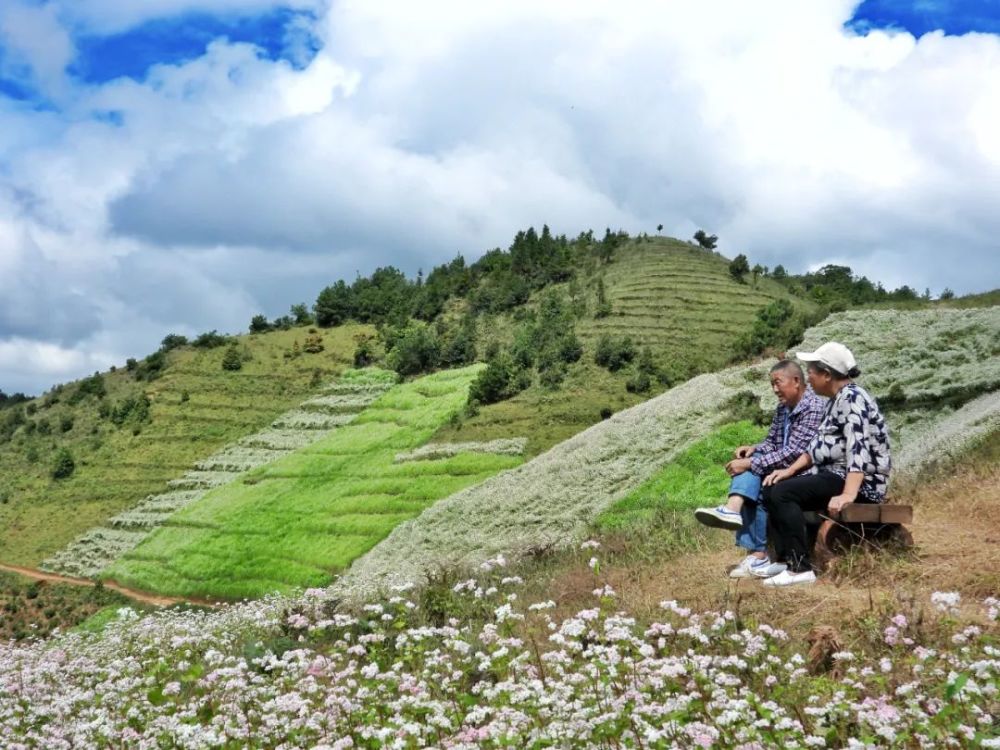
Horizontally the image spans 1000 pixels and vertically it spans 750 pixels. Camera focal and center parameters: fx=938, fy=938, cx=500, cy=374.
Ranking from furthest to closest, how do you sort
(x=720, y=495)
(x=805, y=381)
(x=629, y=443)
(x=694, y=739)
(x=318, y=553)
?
(x=318, y=553), (x=629, y=443), (x=720, y=495), (x=805, y=381), (x=694, y=739)

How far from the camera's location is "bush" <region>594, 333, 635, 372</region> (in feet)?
159

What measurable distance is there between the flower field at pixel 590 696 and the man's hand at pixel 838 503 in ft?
3.72

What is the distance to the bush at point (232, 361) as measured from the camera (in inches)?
2618

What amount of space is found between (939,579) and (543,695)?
4.29m

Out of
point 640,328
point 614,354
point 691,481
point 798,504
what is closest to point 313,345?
point 640,328

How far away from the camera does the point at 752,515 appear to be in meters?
8.54

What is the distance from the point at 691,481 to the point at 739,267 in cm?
5399

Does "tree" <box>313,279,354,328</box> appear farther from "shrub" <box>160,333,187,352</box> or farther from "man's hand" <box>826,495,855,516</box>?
"man's hand" <box>826,495,855,516</box>

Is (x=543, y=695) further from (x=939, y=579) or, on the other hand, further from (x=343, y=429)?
(x=343, y=429)

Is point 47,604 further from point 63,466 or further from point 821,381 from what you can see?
point 821,381

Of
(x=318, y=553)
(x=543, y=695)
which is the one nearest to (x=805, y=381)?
(x=543, y=695)

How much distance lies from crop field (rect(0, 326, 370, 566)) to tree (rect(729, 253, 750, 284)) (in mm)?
28861

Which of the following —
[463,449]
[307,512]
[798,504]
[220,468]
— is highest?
[798,504]

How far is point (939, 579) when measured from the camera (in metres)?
7.50
